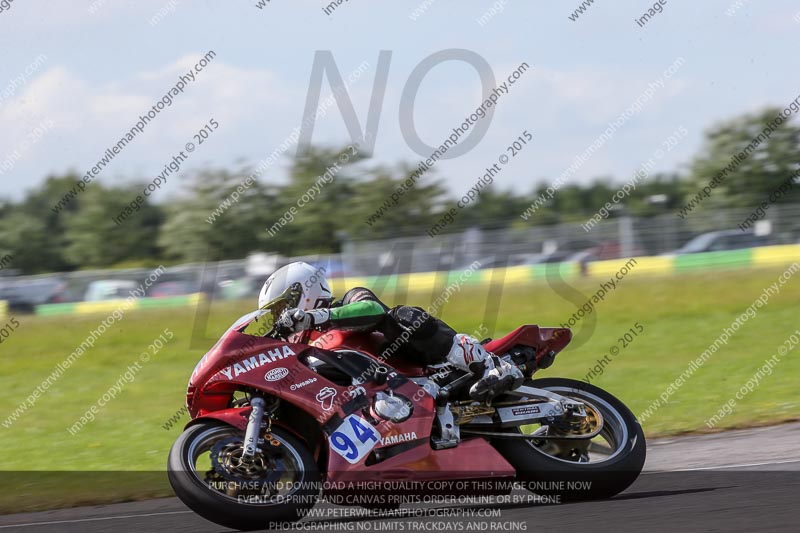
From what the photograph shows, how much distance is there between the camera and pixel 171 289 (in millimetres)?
28203

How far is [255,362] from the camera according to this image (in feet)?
20.4

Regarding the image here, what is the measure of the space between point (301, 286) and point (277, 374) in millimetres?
627

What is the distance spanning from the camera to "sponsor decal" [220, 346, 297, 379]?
6.16m

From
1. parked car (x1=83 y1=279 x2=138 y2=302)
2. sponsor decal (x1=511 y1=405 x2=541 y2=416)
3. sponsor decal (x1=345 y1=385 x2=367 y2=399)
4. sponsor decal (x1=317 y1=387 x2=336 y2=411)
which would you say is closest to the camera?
sponsor decal (x1=317 y1=387 x2=336 y2=411)

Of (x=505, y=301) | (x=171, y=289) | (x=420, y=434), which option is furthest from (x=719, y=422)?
(x=171, y=289)

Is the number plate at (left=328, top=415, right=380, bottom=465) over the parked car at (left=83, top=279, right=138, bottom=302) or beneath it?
over

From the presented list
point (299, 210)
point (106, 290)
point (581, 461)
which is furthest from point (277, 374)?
point (299, 210)

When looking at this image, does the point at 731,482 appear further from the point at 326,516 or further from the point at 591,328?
the point at 591,328

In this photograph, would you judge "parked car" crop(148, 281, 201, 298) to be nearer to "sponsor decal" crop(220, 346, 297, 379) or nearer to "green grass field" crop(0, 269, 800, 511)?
"green grass field" crop(0, 269, 800, 511)

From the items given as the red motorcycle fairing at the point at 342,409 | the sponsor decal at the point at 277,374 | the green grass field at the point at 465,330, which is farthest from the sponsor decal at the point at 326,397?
the green grass field at the point at 465,330

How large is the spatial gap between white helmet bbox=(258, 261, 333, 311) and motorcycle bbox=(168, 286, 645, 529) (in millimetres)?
57

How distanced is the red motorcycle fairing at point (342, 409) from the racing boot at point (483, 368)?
317mm

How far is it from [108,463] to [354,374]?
6.02 m

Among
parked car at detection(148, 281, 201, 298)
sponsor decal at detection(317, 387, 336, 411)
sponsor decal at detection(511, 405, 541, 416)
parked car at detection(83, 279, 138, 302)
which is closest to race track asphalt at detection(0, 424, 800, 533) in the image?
sponsor decal at detection(511, 405, 541, 416)
